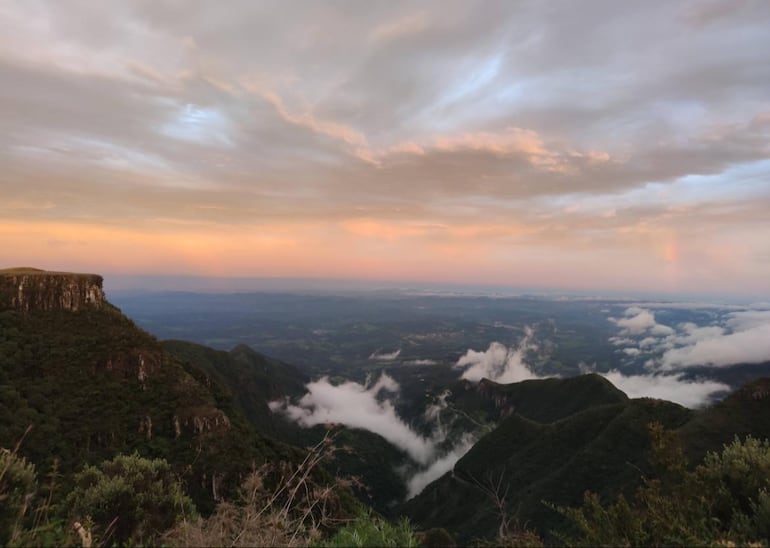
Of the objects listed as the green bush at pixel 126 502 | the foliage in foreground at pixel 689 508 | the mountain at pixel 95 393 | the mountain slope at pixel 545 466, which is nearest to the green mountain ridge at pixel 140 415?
the mountain at pixel 95 393

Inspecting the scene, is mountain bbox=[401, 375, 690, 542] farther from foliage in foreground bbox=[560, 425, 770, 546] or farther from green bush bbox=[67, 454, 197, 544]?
foliage in foreground bbox=[560, 425, 770, 546]

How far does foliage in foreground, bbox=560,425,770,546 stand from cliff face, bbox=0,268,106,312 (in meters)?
102

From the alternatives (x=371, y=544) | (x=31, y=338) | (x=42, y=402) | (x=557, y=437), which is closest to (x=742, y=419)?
(x=557, y=437)

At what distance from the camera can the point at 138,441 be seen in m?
67.9

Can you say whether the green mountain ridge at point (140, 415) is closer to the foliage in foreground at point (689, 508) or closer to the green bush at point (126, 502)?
the green bush at point (126, 502)

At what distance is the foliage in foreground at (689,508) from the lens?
831 centimetres

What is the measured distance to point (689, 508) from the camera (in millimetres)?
9383

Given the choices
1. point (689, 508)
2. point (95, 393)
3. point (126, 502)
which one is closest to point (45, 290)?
point (95, 393)

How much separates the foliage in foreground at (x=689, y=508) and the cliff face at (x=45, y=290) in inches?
4006

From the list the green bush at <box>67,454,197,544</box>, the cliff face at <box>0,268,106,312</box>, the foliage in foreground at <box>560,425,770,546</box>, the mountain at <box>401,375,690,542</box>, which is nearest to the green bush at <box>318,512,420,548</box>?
the foliage in foreground at <box>560,425,770,546</box>

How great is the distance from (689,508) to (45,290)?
104407 millimetres

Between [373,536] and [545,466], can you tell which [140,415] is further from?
[545,466]

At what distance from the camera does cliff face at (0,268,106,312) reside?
75812 mm

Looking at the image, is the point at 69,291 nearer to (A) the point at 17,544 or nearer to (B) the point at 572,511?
(A) the point at 17,544
